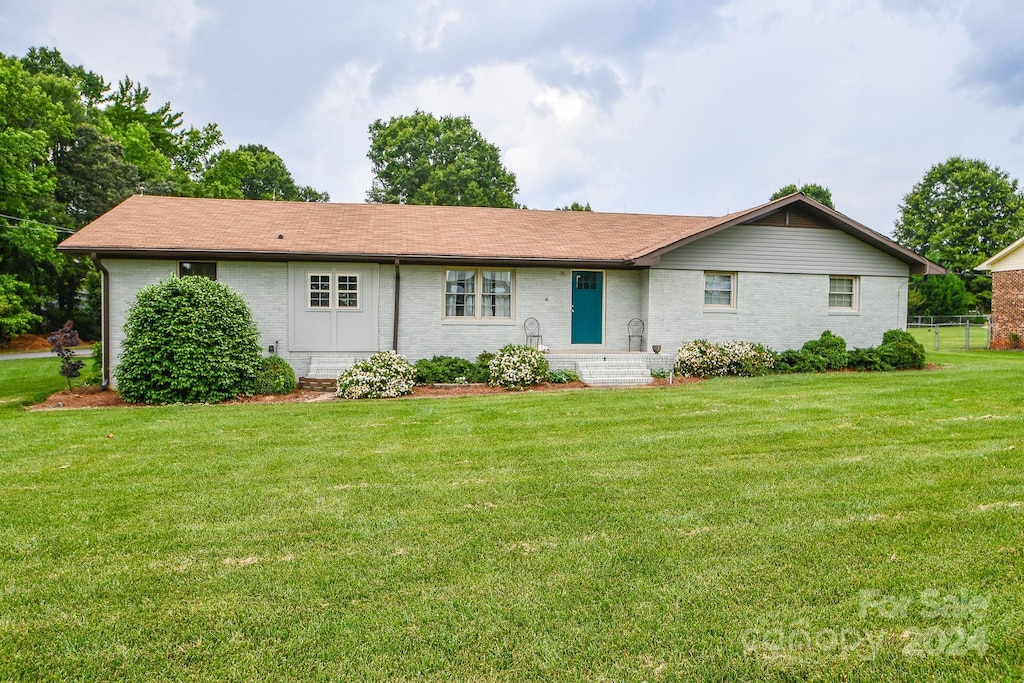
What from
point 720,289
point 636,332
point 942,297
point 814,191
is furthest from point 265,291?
point 814,191

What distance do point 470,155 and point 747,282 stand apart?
93.8ft

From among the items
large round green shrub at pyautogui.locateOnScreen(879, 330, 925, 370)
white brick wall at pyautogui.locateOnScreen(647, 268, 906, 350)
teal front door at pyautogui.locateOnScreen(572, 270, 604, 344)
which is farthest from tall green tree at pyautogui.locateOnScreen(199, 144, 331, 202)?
large round green shrub at pyautogui.locateOnScreen(879, 330, 925, 370)

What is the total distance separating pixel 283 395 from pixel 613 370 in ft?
23.2

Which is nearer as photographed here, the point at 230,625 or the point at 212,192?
the point at 230,625

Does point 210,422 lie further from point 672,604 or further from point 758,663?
point 758,663

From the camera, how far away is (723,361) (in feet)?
44.3

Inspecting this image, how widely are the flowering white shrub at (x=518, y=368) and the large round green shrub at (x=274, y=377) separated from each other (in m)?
4.21

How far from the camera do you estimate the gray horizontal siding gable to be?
48.0ft

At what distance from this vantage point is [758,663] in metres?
2.58

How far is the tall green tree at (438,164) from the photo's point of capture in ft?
127

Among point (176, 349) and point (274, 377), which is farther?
point (274, 377)

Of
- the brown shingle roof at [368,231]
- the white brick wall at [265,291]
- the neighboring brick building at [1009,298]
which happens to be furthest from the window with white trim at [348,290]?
the neighboring brick building at [1009,298]

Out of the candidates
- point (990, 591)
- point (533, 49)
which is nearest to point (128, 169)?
point (533, 49)

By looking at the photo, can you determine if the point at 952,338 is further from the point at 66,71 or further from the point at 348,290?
the point at 66,71
